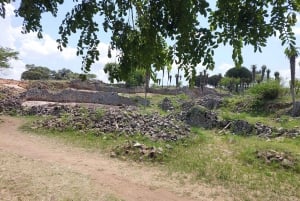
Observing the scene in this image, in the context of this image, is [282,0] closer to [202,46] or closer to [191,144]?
[202,46]

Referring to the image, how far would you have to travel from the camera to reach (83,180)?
751 cm

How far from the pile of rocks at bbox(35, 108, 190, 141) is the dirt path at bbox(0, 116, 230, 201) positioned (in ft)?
7.53

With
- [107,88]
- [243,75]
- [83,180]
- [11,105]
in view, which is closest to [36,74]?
[107,88]

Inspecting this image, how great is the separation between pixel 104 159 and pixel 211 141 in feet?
11.9

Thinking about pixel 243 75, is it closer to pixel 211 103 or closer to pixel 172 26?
pixel 211 103

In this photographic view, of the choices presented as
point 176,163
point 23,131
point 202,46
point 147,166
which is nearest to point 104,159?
point 147,166

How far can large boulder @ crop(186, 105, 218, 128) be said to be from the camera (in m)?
15.5

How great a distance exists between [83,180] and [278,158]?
4829 millimetres

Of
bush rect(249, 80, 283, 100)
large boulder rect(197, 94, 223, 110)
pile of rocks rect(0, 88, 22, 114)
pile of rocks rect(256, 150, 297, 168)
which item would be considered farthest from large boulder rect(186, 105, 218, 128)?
large boulder rect(197, 94, 223, 110)

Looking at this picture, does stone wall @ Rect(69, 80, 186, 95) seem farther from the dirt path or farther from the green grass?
the dirt path

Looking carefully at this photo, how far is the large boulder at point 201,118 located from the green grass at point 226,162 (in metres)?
2.51

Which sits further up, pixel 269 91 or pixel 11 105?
pixel 269 91

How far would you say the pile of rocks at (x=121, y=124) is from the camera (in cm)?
1202

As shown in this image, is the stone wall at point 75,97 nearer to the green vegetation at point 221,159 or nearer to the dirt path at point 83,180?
the green vegetation at point 221,159
